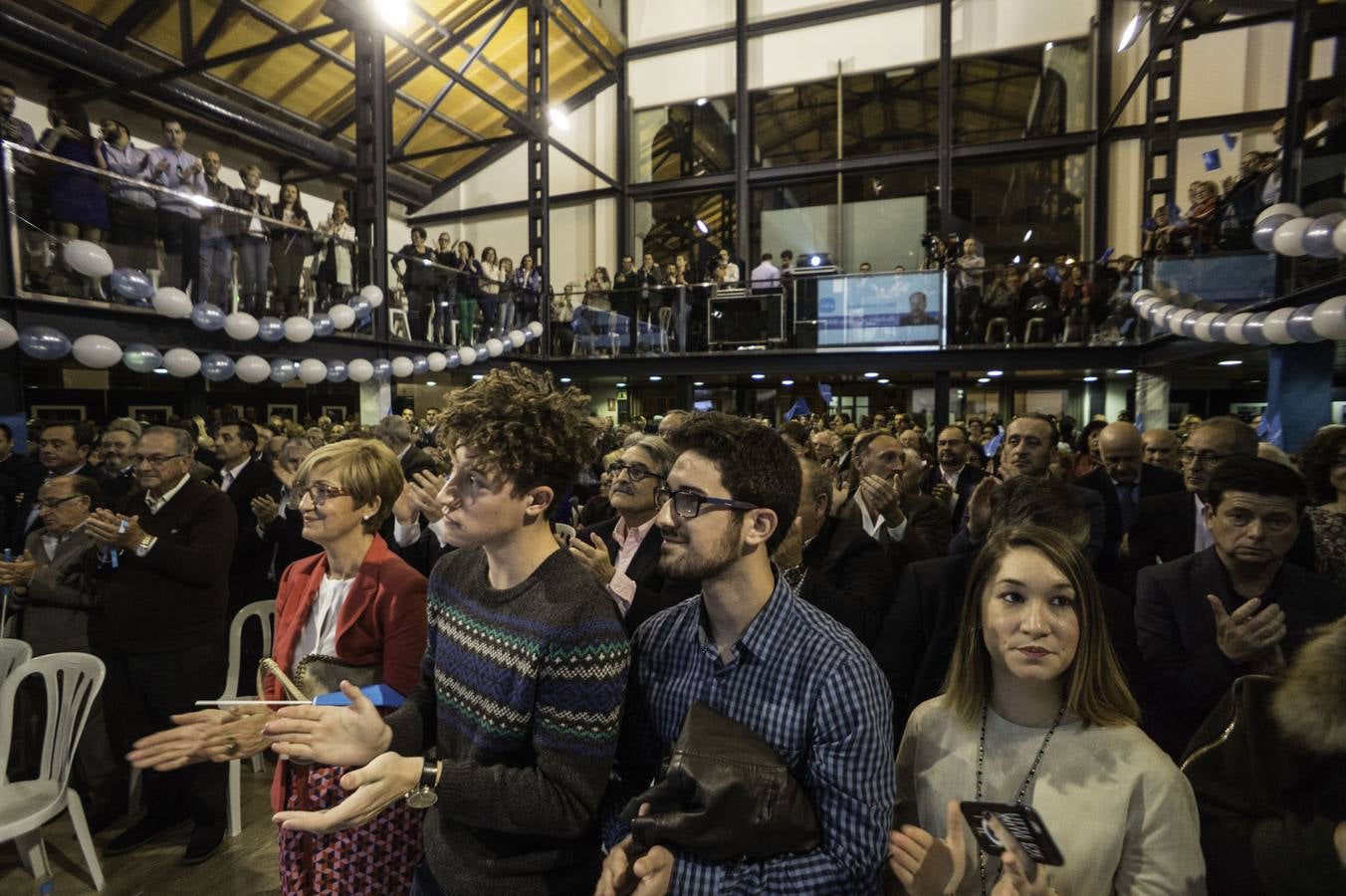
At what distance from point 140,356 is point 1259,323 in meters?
9.01

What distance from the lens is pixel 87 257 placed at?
207 inches

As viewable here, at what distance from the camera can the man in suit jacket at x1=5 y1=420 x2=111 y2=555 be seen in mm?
3650

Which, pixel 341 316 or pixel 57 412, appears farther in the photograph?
Answer: pixel 57 412

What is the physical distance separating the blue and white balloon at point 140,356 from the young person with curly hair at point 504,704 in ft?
19.3

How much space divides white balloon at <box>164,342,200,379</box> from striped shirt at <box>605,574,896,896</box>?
634 centimetres

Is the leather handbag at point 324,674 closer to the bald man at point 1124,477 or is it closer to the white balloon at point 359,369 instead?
the bald man at point 1124,477

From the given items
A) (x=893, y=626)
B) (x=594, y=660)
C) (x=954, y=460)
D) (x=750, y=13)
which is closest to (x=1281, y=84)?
(x=750, y=13)

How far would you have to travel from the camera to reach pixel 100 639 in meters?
2.71

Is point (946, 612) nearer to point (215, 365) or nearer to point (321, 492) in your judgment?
point (321, 492)

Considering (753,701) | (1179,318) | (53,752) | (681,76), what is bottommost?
(53,752)

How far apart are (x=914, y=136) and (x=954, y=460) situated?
35.5 ft

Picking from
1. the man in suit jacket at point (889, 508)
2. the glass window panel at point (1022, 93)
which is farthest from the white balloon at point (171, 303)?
the glass window panel at point (1022, 93)

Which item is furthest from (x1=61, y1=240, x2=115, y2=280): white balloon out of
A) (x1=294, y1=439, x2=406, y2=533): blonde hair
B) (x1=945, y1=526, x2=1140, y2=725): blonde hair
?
(x1=945, y1=526, x2=1140, y2=725): blonde hair

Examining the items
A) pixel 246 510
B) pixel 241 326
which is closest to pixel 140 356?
pixel 241 326
